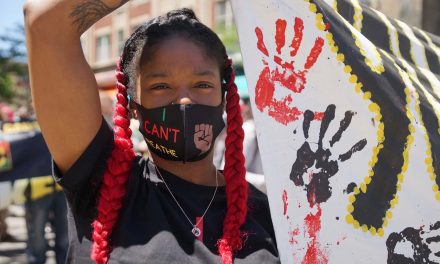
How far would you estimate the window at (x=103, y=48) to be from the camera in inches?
1159

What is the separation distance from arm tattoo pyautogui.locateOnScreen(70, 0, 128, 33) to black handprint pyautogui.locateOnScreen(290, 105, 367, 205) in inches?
24.2

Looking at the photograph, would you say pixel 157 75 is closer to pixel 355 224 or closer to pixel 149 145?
pixel 149 145

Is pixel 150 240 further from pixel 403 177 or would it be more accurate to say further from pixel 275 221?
pixel 403 177

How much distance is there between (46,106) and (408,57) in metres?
1.19

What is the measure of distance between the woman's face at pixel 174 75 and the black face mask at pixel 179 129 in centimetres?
2

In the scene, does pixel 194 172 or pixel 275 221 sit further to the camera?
pixel 194 172

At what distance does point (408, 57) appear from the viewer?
6.45 ft

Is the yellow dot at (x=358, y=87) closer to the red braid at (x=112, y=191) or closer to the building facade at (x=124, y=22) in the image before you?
the red braid at (x=112, y=191)

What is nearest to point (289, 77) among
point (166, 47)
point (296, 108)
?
point (296, 108)

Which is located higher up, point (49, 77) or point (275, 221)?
point (49, 77)

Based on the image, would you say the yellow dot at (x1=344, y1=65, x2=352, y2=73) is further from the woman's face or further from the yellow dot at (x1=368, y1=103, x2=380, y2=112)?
the woman's face

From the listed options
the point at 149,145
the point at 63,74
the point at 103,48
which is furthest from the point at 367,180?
the point at 103,48

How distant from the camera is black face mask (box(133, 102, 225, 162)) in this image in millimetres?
1688

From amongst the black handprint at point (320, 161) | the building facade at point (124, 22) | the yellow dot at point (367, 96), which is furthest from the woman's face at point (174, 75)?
the building facade at point (124, 22)
